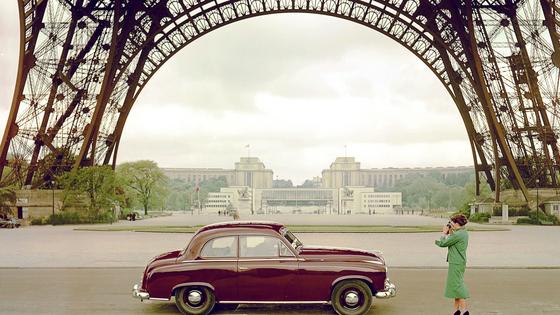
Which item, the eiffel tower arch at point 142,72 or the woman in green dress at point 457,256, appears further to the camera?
the eiffel tower arch at point 142,72

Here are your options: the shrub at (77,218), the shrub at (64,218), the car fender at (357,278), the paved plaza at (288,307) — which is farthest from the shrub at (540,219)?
the car fender at (357,278)

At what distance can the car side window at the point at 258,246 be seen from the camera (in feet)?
39.7

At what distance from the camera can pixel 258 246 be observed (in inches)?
480

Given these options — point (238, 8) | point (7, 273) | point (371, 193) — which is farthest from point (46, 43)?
point (371, 193)

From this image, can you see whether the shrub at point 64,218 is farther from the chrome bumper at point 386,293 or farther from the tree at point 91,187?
the chrome bumper at point 386,293

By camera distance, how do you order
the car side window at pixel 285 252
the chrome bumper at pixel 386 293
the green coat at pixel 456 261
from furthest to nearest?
the car side window at pixel 285 252 < the chrome bumper at pixel 386 293 < the green coat at pixel 456 261

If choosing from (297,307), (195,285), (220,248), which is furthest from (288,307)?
(195,285)

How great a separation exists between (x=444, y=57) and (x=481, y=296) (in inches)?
1911

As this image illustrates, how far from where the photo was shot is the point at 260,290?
11914 millimetres

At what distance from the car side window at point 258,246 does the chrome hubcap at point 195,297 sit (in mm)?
1095

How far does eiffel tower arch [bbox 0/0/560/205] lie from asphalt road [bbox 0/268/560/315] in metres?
32.4

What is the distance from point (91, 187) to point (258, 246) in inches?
1747

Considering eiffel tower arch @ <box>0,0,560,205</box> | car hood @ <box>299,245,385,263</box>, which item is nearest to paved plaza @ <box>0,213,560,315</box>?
car hood @ <box>299,245,385,263</box>

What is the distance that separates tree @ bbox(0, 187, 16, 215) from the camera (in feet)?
169
